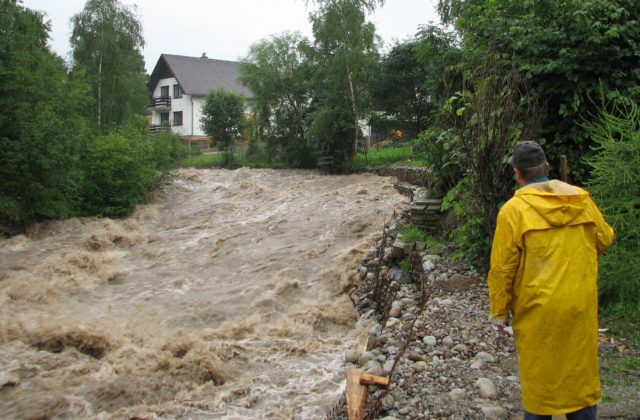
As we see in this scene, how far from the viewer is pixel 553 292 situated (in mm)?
2732

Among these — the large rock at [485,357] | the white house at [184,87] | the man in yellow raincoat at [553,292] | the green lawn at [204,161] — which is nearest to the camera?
the man in yellow raincoat at [553,292]

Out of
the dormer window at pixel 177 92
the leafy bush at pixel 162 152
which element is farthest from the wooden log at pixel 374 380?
the dormer window at pixel 177 92

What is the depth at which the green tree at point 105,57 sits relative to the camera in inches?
1010

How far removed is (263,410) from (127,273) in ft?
27.1

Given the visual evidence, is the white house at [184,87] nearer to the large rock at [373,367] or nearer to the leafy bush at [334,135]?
the leafy bush at [334,135]

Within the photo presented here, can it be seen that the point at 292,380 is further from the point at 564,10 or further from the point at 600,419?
the point at 564,10

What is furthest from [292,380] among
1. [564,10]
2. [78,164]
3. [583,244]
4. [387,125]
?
[387,125]

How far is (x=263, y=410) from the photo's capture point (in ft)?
18.3

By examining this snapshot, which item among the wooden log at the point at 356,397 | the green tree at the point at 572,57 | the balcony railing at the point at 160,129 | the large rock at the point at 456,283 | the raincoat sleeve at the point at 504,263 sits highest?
the green tree at the point at 572,57

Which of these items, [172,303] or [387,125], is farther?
[387,125]

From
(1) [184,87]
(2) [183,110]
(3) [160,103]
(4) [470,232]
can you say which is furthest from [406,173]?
(3) [160,103]

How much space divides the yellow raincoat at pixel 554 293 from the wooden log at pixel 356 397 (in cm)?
153

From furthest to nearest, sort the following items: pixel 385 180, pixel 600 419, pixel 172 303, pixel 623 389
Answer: pixel 385 180 < pixel 172 303 < pixel 623 389 < pixel 600 419

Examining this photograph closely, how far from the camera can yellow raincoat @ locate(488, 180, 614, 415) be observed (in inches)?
108
